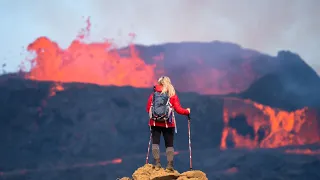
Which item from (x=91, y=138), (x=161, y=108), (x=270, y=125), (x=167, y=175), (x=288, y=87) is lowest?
(x=91, y=138)

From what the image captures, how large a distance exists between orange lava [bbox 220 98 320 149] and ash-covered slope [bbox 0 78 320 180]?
0.70 metres

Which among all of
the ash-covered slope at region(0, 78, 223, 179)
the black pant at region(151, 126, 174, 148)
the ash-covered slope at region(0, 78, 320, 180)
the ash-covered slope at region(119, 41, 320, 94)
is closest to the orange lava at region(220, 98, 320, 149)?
the ash-covered slope at region(0, 78, 320, 180)

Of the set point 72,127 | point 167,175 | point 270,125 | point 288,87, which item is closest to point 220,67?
point 288,87

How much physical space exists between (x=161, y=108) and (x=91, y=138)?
128ft

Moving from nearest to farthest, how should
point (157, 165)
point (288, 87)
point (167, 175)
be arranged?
point (167, 175) → point (157, 165) → point (288, 87)

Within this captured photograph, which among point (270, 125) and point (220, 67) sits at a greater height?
point (220, 67)

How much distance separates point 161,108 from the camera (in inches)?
501

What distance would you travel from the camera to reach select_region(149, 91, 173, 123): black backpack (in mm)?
12703

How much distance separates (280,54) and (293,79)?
5.46 m

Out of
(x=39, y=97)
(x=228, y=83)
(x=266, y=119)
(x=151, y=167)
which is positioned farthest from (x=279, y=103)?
(x=151, y=167)

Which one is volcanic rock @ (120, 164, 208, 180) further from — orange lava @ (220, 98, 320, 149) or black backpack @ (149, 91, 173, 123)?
orange lava @ (220, 98, 320, 149)

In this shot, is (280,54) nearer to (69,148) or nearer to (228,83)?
(228,83)

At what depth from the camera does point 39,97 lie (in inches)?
1922

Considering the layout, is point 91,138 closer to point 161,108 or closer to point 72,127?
point 72,127
